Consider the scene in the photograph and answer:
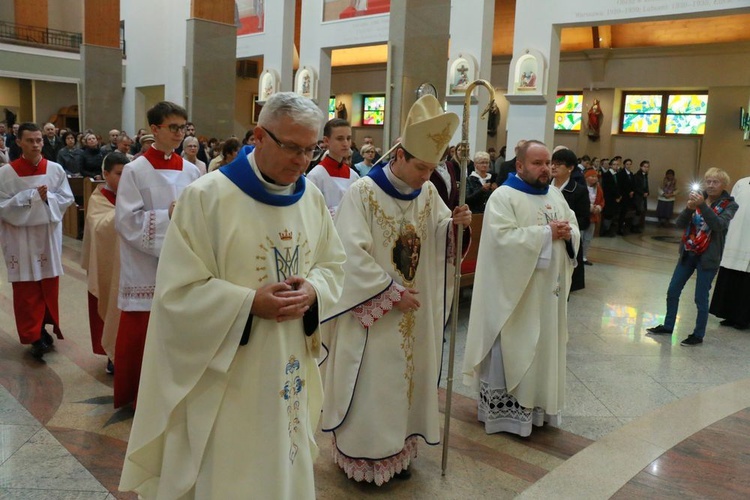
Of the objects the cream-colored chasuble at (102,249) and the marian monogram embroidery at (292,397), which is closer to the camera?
the marian monogram embroidery at (292,397)

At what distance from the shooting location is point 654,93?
1788 cm

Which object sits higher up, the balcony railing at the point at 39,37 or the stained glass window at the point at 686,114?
the balcony railing at the point at 39,37

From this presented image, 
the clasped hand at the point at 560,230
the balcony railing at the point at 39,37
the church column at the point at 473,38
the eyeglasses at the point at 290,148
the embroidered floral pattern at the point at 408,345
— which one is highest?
the balcony railing at the point at 39,37

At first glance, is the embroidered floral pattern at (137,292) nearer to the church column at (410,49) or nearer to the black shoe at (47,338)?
the black shoe at (47,338)

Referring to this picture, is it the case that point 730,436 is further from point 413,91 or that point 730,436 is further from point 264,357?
point 413,91

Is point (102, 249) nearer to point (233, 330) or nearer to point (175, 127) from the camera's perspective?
point (175, 127)

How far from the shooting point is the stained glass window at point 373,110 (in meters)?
23.6

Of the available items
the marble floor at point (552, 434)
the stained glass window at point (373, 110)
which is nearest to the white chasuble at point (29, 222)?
the marble floor at point (552, 434)

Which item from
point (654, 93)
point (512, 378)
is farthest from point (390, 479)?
point (654, 93)

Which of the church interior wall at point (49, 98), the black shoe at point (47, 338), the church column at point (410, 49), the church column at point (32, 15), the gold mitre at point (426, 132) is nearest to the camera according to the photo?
the gold mitre at point (426, 132)

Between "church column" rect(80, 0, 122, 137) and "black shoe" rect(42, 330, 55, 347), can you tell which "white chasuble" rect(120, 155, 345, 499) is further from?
"church column" rect(80, 0, 122, 137)

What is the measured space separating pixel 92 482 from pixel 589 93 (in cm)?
1798

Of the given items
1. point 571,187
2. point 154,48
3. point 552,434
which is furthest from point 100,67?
point 552,434

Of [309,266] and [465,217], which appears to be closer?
[309,266]
